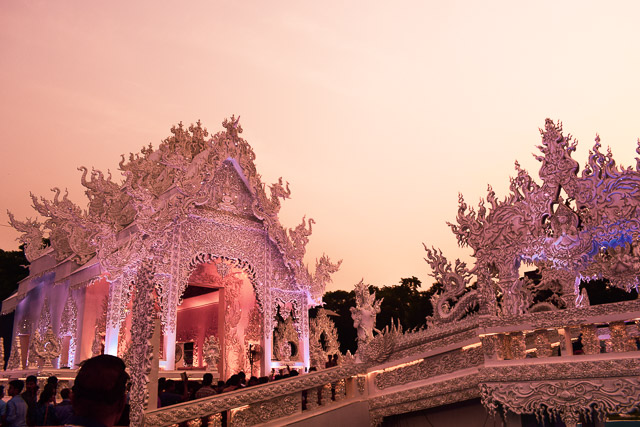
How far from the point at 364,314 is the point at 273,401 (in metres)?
2.83

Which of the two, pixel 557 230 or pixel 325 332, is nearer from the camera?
pixel 557 230

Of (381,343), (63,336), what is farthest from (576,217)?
(63,336)

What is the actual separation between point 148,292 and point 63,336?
9.12m

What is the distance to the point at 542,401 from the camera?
802 cm

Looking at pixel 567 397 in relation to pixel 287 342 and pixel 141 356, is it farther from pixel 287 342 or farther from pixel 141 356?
pixel 287 342

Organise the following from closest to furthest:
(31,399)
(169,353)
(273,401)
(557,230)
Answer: (31,399), (273,401), (557,230), (169,353)

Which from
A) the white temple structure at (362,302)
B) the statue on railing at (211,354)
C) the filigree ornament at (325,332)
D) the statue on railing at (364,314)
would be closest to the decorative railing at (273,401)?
the white temple structure at (362,302)

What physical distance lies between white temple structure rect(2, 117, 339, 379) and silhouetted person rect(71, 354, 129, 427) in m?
10.2

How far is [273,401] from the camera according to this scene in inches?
324

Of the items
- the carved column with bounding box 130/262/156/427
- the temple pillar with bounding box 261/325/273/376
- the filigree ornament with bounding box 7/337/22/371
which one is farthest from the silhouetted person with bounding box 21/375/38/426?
the temple pillar with bounding box 261/325/273/376

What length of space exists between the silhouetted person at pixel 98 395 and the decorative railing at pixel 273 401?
4.31 metres

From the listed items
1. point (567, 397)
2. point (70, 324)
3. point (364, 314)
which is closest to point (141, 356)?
point (364, 314)

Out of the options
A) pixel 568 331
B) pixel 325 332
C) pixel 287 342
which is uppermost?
pixel 325 332

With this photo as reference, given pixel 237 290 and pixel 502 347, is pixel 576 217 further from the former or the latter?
pixel 237 290
